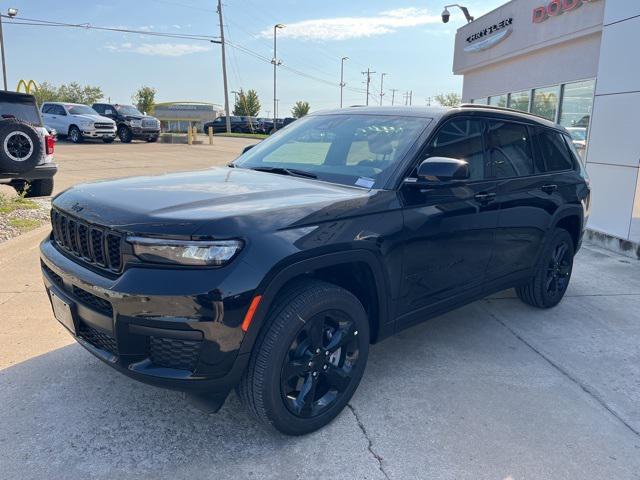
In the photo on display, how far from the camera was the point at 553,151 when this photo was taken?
459cm

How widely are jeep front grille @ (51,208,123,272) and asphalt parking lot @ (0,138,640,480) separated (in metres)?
0.92

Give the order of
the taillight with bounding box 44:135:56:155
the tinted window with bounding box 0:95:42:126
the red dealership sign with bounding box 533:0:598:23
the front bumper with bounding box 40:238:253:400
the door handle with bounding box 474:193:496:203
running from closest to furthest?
the front bumper with bounding box 40:238:253:400, the door handle with bounding box 474:193:496:203, the tinted window with bounding box 0:95:42:126, the taillight with bounding box 44:135:56:155, the red dealership sign with bounding box 533:0:598:23

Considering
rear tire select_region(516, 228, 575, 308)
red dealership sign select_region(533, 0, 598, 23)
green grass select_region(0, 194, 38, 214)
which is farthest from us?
red dealership sign select_region(533, 0, 598, 23)

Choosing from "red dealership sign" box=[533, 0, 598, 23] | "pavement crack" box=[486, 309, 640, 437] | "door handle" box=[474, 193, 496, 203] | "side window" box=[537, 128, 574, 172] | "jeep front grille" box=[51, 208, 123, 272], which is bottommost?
"pavement crack" box=[486, 309, 640, 437]

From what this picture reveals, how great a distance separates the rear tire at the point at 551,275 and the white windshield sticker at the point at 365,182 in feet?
7.12

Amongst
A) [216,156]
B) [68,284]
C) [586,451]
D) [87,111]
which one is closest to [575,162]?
[586,451]

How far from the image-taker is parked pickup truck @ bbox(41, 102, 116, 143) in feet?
80.0

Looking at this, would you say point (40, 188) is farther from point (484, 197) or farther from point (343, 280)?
point (484, 197)

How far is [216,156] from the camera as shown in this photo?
22500 millimetres

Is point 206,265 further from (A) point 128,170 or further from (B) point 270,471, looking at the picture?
(A) point 128,170

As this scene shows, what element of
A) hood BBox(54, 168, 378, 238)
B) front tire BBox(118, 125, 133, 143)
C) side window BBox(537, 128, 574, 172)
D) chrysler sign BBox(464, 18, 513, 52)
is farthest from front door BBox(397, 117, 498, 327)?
front tire BBox(118, 125, 133, 143)

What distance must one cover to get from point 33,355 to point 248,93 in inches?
2888

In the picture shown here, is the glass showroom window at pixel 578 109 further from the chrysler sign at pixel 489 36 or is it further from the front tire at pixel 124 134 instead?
the front tire at pixel 124 134

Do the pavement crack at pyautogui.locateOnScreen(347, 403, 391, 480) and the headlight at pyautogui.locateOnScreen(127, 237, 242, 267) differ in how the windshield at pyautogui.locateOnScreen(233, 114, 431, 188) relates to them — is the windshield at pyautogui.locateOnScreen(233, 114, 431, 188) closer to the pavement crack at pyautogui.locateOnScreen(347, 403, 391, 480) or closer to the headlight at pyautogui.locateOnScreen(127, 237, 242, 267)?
the headlight at pyautogui.locateOnScreen(127, 237, 242, 267)
